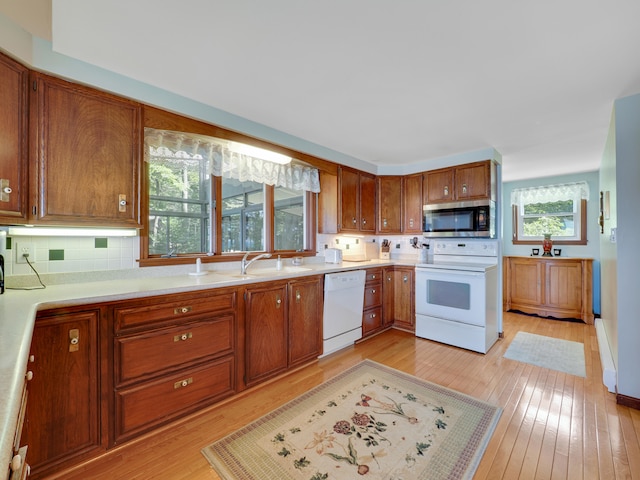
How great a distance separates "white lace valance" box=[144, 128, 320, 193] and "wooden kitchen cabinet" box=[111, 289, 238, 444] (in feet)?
4.00

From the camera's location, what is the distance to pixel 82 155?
1752 millimetres

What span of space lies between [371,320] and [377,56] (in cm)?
273

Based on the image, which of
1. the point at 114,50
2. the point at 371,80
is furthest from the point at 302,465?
the point at 114,50

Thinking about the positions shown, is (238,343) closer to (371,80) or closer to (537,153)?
(371,80)

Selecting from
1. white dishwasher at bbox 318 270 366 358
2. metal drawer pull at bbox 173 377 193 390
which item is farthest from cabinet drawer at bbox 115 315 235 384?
white dishwasher at bbox 318 270 366 358

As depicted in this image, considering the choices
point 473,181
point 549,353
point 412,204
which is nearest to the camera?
point 549,353

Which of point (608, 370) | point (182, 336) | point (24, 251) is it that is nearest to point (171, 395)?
point (182, 336)

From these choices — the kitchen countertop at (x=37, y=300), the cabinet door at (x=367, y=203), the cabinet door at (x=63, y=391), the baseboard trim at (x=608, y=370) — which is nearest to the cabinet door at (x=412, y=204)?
the cabinet door at (x=367, y=203)

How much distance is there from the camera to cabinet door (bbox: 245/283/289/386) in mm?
2234

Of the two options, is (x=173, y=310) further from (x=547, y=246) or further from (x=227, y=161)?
(x=547, y=246)

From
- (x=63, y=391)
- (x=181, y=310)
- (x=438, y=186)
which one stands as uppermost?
(x=438, y=186)

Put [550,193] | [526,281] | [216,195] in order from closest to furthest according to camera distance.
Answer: [216,195]
[526,281]
[550,193]

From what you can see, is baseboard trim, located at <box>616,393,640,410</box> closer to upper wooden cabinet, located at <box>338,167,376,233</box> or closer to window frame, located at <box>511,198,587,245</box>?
upper wooden cabinet, located at <box>338,167,376,233</box>

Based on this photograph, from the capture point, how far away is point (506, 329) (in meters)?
3.84
